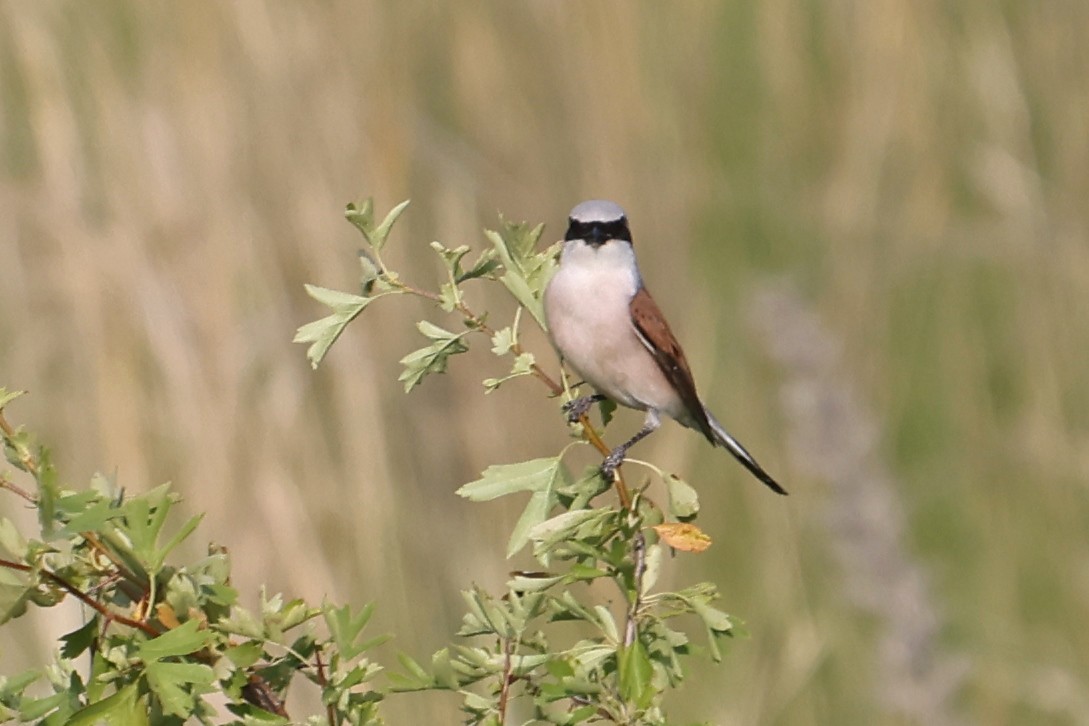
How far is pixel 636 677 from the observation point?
0.94m

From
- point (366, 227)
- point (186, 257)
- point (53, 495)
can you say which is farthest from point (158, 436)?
point (53, 495)

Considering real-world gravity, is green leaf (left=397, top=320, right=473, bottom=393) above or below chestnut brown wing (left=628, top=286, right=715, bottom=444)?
above

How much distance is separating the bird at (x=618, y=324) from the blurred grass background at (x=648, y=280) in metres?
0.90

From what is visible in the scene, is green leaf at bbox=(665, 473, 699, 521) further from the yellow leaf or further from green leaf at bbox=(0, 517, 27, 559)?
green leaf at bbox=(0, 517, 27, 559)

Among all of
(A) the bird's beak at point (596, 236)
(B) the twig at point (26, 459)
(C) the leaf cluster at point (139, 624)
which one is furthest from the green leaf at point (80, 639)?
(A) the bird's beak at point (596, 236)

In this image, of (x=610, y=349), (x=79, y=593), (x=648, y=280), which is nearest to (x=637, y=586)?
(x=79, y=593)

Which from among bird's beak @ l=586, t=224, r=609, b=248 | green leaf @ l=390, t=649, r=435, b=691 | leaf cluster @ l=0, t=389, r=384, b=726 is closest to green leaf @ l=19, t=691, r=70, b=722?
leaf cluster @ l=0, t=389, r=384, b=726

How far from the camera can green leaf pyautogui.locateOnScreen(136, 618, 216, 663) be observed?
2.82ft

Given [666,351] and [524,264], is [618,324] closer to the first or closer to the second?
[666,351]

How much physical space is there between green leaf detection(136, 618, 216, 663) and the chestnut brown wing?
1.18m

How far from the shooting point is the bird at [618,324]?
190 cm

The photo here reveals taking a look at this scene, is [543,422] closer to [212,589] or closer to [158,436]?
[158,436]

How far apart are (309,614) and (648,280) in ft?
8.21

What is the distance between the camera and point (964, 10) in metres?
A: 3.59
